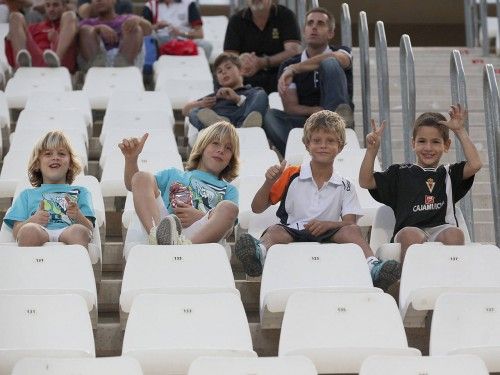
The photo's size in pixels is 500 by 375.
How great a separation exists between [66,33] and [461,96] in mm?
3092

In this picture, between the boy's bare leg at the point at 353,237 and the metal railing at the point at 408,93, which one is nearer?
the boy's bare leg at the point at 353,237

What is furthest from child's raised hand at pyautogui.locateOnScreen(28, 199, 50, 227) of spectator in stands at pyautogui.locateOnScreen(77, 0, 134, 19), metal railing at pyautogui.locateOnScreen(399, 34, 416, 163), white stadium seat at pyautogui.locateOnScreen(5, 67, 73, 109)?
spectator in stands at pyautogui.locateOnScreen(77, 0, 134, 19)

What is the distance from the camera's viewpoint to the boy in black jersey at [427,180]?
621 cm

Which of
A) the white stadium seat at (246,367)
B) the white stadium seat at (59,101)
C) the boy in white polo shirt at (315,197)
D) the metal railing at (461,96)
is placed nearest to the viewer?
the white stadium seat at (246,367)

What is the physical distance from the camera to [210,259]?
5609mm

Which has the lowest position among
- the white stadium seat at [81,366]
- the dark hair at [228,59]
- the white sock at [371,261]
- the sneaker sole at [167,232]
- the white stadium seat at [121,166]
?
the white stadium seat at [81,366]

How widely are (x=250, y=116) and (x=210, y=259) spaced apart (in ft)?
7.27

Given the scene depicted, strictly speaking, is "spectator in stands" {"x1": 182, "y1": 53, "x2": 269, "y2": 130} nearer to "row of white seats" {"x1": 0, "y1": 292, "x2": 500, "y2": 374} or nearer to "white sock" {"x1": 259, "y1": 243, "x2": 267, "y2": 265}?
"white sock" {"x1": 259, "y1": 243, "x2": 267, "y2": 265}

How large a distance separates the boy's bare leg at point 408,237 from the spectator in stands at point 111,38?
3.58 m

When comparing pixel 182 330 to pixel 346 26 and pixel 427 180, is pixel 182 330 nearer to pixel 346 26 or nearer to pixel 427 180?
pixel 427 180

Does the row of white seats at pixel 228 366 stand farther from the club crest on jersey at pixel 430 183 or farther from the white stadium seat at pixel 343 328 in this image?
the club crest on jersey at pixel 430 183

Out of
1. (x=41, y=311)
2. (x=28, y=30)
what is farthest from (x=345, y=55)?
(x=41, y=311)

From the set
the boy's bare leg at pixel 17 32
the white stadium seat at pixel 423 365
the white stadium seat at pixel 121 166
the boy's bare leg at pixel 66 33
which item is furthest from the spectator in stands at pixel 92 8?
the white stadium seat at pixel 423 365

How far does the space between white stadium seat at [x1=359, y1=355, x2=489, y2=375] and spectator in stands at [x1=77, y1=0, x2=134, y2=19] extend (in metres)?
5.39
